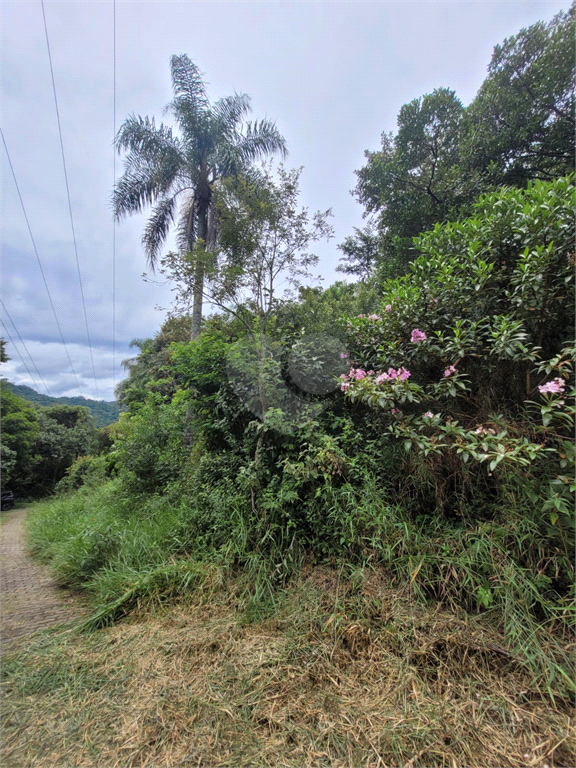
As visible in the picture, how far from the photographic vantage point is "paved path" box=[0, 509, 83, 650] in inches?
85.9

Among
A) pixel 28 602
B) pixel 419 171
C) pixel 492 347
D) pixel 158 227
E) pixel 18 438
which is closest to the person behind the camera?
pixel 492 347

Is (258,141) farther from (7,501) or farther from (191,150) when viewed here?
(7,501)

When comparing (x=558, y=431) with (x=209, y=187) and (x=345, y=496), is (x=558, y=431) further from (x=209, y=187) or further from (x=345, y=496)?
(x=209, y=187)

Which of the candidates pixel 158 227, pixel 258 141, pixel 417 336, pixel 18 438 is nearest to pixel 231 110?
pixel 258 141

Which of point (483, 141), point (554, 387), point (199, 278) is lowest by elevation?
point (554, 387)

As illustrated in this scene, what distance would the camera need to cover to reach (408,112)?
5598mm

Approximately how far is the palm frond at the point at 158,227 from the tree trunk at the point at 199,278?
0.95m

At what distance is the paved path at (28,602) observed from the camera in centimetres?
218

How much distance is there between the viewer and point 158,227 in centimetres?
759

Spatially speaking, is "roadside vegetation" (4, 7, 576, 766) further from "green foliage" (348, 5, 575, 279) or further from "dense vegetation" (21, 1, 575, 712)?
"green foliage" (348, 5, 575, 279)

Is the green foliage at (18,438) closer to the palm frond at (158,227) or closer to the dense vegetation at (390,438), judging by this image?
the palm frond at (158,227)

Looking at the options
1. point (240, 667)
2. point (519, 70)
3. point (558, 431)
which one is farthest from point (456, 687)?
point (519, 70)

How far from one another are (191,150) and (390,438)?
7.85m

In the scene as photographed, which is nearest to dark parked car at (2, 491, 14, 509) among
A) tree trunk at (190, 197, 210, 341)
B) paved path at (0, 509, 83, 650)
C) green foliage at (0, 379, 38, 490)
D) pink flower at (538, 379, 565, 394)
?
green foliage at (0, 379, 38, 490)
